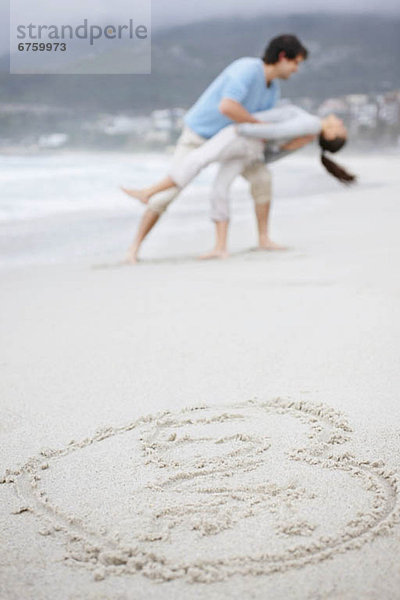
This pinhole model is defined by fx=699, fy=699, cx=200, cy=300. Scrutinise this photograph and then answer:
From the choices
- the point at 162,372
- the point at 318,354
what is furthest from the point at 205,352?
the point at 318,354

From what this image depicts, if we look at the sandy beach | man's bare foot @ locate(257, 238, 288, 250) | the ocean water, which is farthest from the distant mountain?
the sandy beach

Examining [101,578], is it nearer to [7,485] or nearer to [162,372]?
[7,485]

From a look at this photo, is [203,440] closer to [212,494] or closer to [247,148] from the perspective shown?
[212,494]

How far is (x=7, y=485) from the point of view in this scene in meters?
1.20

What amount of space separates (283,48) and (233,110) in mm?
422

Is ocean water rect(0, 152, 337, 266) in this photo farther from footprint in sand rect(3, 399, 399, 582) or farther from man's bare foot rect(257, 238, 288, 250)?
footprint in sand rect(3, 399, 399, 582)

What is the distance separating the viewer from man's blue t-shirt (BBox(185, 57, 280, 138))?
3.35m

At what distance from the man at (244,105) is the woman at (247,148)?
0.06 metres

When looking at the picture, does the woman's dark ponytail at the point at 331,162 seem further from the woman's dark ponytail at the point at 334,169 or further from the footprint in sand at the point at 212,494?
the footprint in sand at the point at 212,494

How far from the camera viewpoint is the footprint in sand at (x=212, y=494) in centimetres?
97

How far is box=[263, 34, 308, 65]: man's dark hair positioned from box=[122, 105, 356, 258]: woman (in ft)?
0.80
